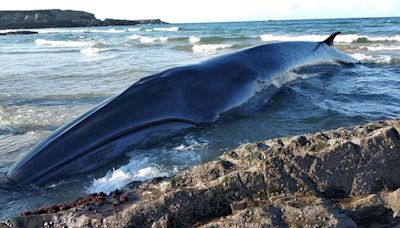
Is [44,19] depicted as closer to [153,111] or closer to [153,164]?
[153,111]

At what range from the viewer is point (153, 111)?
16.5 ft

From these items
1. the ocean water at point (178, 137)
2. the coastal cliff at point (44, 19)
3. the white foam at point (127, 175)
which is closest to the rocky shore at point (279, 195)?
the white foam at point (127, 175)

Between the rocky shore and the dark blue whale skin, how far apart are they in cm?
126

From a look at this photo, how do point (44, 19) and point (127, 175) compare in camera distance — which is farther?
point (44, 19)

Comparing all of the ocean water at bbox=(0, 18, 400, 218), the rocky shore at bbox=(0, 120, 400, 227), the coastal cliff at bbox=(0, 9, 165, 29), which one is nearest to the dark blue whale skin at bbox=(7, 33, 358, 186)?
the ocean water at bbox=(0, 18, 400, 218)

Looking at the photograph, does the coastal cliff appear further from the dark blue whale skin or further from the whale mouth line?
the whale mouth line

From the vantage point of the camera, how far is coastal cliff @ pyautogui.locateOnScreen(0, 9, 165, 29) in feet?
382

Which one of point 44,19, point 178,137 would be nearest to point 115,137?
point 178,137

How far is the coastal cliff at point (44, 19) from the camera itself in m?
116

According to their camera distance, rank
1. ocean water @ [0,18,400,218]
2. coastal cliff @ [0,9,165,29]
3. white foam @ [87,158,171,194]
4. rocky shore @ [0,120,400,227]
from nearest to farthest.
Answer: rocky shore @ [0,120,400,227]
white foam @ [87,158,171,194]
ocean water @ [0,18,400,218]
coastal cliff @ [0,9,165,29]

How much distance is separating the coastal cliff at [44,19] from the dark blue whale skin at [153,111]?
116710 mm

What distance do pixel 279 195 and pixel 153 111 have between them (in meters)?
2.33

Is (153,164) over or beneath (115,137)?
beneath

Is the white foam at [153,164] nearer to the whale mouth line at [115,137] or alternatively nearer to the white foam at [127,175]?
the white foam at [127,175]
